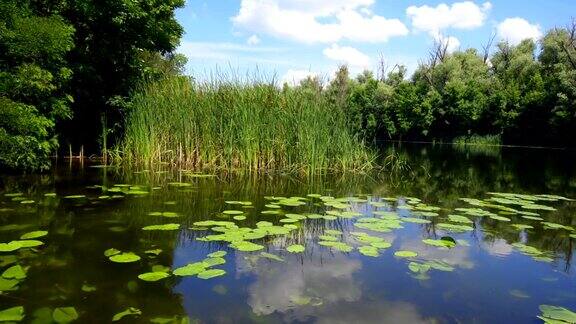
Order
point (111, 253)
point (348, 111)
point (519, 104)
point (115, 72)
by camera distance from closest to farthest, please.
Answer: point (111, 253), point (348, 111), point (115, 72), point (519, 104)

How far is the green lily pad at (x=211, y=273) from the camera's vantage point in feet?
10.6

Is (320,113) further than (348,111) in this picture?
No

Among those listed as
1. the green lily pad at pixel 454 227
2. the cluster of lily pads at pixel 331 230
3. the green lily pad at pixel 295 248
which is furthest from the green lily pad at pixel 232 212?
the green lily pad at pixel 454 227

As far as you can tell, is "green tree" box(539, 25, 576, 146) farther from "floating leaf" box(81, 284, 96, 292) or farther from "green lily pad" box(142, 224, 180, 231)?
"floating leaf" box(81, 284, 96, 292)

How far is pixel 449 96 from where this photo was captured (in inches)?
1582

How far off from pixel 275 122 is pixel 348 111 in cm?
237

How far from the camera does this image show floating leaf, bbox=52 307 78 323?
250 centimetres

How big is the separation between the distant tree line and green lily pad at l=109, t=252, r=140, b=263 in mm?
29047

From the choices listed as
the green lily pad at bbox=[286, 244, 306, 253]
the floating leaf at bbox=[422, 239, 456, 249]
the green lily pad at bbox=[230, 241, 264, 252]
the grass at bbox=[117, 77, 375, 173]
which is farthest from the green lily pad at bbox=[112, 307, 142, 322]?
the grass at bbox=[117, 77, 375, 173]

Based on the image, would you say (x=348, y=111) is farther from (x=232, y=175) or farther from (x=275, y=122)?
(x=232, y=175)

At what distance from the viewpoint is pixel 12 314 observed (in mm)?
2514

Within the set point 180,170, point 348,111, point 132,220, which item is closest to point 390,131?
point 348,111

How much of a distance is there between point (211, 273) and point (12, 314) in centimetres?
126

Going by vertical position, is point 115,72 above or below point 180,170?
above
